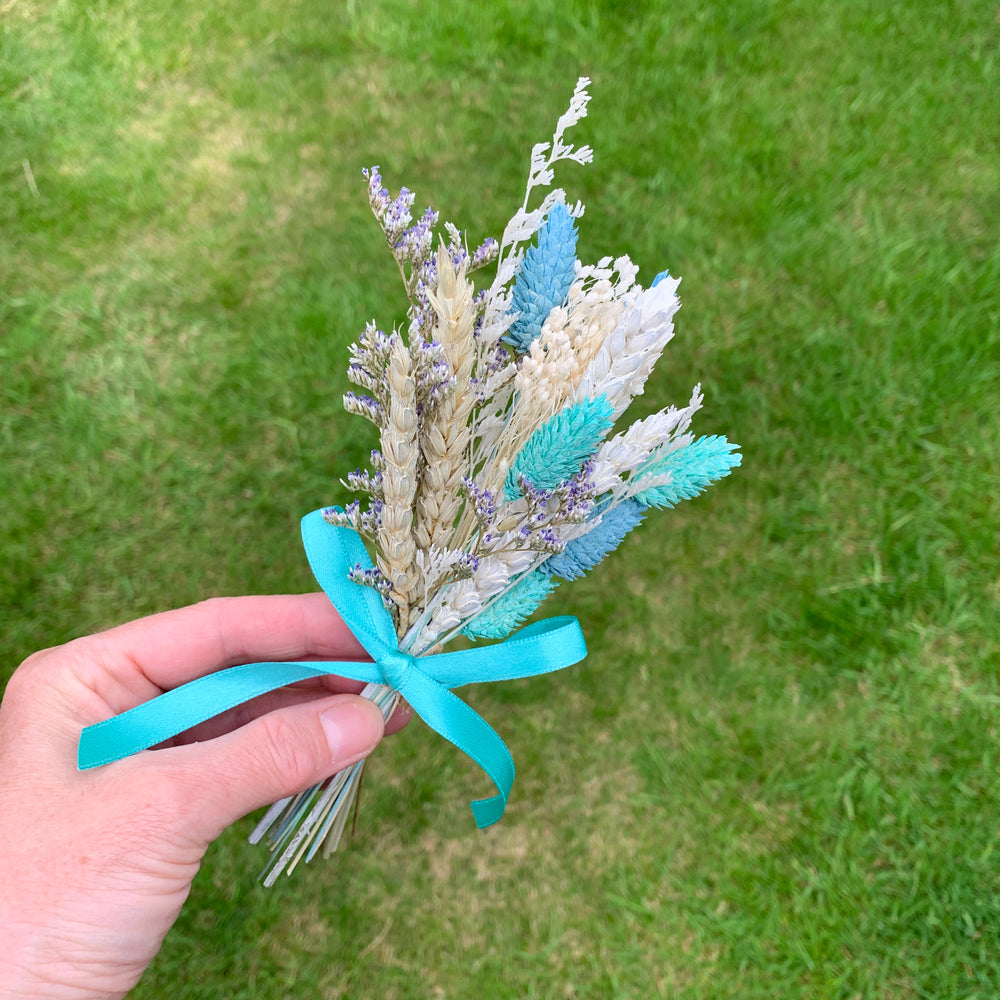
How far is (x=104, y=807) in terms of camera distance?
122 centimetres

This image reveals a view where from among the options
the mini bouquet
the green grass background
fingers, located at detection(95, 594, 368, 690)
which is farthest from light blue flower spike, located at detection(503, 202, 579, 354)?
the green grass background

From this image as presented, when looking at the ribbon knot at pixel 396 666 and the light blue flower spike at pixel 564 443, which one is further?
the ribbon knot at pixel 396 666

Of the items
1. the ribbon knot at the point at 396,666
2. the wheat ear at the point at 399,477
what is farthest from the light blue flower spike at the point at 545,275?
the ribbon knot at the point at 396,666

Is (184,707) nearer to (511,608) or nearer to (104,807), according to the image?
(104,807)

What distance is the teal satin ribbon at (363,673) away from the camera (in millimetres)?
1257

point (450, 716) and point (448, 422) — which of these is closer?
point (448, 422)

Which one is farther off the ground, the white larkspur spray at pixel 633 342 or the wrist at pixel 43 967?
the white larkspur spray at pixel 633 342

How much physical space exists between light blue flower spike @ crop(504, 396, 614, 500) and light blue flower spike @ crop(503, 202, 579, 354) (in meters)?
0.23

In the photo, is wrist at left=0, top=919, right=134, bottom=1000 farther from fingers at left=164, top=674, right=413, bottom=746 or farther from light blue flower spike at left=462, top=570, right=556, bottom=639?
light blue flower spike at left=462, top=570, right=556, bottom=639

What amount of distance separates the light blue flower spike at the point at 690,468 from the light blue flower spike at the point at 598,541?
1.9 inches

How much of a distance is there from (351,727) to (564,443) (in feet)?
2.35

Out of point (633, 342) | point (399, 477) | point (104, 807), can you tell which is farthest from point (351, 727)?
point (633, 342)

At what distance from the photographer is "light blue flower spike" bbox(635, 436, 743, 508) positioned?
115cm

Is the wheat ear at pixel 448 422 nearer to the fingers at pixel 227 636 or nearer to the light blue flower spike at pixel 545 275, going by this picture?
the light blue flower spike at pixel 545 275
